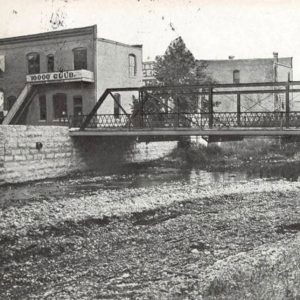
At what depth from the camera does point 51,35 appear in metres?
36.6

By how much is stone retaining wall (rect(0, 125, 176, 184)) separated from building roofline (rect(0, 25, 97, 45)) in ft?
29.6

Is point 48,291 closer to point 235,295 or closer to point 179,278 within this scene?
point 179,278

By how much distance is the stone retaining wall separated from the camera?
873 inches

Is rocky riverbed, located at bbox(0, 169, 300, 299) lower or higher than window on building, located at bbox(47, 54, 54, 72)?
lower

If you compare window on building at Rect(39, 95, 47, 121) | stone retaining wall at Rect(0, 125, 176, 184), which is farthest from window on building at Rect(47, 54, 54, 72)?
stone retaining wall at Rect(0, 125, 176, 184)

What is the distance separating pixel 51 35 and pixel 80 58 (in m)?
3.08

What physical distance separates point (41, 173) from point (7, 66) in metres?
17.7

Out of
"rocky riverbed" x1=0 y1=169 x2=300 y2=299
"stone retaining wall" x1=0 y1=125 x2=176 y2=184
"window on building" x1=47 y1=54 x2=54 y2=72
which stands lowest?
"rocky riverbed" x1=0 y1=169 x2=300 y2=299

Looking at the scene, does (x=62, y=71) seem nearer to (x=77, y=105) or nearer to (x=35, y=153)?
(x=77, y=105)

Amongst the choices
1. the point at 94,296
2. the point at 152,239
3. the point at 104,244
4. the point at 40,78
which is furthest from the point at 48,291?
the point at 40,78

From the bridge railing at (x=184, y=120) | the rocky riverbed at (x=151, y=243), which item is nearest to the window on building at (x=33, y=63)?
the bridge railing at (x=184, y=120)

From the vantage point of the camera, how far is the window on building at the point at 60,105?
37.2 meters

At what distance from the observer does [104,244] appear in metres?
11.6

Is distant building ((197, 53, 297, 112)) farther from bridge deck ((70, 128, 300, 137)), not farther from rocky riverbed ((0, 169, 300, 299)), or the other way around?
rocky riverbed ((0, 169, 300, 299))
